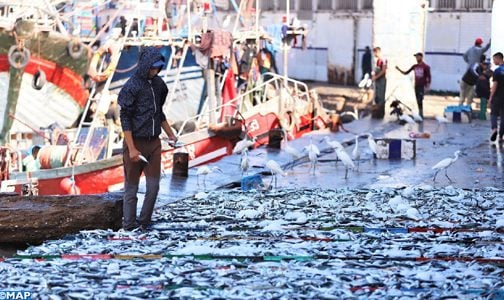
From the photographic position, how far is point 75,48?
73.0 ft

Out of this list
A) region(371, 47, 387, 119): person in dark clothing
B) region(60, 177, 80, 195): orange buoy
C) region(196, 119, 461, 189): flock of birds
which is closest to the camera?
region(196, 119, 461, 189): flock of birds

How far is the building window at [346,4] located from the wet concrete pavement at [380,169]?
19.8m

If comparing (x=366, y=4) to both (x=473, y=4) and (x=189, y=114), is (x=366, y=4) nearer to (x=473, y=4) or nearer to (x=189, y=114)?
(x=473, y=4)

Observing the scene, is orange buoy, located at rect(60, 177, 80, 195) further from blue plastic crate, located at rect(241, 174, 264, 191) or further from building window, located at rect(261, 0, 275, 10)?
building window, located at rect(261, 0, 275, 10)

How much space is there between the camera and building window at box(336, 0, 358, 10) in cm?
3831

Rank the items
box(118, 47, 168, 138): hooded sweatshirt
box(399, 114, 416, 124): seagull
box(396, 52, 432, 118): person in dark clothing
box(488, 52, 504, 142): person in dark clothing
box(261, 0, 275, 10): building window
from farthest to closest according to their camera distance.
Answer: box(261, 0, 275, 10): building window
box(396, 52, 432, 118): person in dark clothing
box(399, 114, 416, 124): seagull
box(488, 52, 504, 142): person in dark clothing
box(118, 47, 168, 138): hooded sweatshirt

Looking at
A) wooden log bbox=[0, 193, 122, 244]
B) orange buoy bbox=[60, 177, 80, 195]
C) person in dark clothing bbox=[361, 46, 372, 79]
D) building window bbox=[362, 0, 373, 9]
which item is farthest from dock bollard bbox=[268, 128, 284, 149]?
building window bbox=[362, 0, 373, 9]

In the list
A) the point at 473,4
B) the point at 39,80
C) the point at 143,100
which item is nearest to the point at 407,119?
the point at 39,80

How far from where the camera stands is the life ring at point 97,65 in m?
21.0

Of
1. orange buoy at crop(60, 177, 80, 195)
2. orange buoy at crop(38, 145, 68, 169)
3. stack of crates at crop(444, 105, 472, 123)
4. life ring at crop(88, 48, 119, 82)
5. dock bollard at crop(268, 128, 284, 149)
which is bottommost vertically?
orange buoy at crop(60, 177, 80, 195)

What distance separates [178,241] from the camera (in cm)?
815

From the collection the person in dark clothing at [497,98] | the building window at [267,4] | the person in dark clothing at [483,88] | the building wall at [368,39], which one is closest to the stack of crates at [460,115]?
the person in dark clothing at [483,88]

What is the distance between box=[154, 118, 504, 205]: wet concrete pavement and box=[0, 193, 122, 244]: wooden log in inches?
81.7

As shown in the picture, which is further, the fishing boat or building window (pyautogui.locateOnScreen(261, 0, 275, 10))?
building window (pyautogui.locateOnScreen(261, 0, 275, 10))
